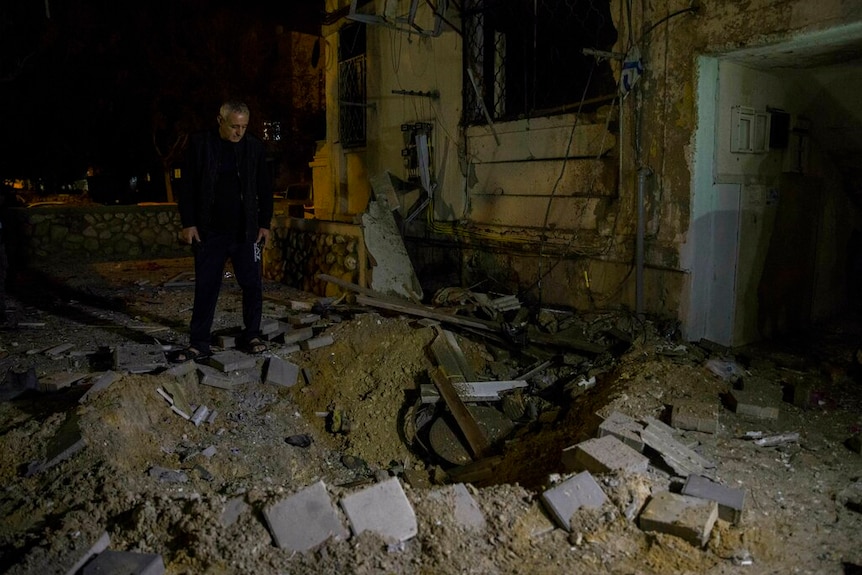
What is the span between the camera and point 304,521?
274cm

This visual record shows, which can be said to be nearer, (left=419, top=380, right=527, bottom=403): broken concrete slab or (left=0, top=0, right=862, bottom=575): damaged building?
(left=0, top=0, right=862, bottom=575): damaged building

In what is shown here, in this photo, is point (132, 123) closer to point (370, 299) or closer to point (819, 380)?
point (370, 299)

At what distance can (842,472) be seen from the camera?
3.70 meters

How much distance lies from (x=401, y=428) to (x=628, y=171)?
11.4ft

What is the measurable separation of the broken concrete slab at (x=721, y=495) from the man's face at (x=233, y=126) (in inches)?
167

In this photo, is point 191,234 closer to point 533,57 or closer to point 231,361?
point 231,361

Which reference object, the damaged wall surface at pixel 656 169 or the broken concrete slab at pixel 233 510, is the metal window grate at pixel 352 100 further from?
the broken concrete slab at pixel 233 510

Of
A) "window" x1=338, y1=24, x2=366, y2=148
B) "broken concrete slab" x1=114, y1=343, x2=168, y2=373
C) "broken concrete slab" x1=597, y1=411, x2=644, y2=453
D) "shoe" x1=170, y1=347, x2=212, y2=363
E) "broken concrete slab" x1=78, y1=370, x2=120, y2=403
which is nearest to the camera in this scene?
"broken concrete slab" x1=597, y1=411, x2=644, y2=453

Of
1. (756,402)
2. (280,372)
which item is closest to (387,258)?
(280,372)

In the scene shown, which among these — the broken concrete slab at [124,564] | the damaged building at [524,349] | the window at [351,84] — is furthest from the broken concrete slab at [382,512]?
the window at [351,84]

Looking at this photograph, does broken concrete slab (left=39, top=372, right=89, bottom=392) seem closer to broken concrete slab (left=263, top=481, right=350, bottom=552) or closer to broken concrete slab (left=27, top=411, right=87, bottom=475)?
broken concrete slab (left=27, top=411, right=87, bottom=475)

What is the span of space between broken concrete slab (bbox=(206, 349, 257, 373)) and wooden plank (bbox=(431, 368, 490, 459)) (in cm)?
170

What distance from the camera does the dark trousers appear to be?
5223 mm

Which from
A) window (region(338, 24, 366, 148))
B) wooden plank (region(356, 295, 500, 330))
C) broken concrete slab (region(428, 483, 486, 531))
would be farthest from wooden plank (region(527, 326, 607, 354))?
window (region(338, 24, 366, 148))
